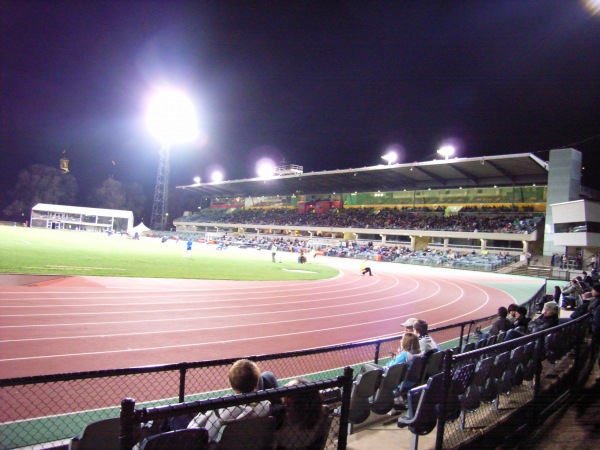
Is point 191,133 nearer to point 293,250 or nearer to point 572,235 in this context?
point 293,250

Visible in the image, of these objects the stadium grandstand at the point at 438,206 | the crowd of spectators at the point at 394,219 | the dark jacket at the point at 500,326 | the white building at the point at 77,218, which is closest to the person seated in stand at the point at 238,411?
the dark jacket at the point at 500,326

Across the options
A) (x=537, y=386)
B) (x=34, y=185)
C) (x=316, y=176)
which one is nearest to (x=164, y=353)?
(x=537, y=386)

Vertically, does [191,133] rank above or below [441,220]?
above

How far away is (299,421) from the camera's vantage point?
2580 millimetres

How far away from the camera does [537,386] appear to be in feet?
16.6

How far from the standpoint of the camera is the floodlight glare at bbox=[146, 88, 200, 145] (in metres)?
61.8

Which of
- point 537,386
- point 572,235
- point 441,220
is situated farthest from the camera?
point 441,220

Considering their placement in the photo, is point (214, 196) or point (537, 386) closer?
point (537, 386)

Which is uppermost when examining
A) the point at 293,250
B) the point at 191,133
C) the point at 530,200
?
the point at 191,133

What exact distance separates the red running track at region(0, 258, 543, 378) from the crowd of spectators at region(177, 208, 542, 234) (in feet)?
87.3

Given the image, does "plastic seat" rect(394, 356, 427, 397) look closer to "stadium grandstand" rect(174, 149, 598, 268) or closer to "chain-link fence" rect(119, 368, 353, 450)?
"chain-link fence" rect(119, 368, 353, 450)

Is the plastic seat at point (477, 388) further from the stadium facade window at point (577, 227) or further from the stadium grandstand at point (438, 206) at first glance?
the stadium facade window at point (577, 227)

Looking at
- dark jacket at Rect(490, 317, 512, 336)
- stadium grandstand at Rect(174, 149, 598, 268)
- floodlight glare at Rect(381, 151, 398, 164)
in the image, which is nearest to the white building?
stadium grandstand at Rect(174, 149, 598, 268)

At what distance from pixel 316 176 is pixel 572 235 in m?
35.7
